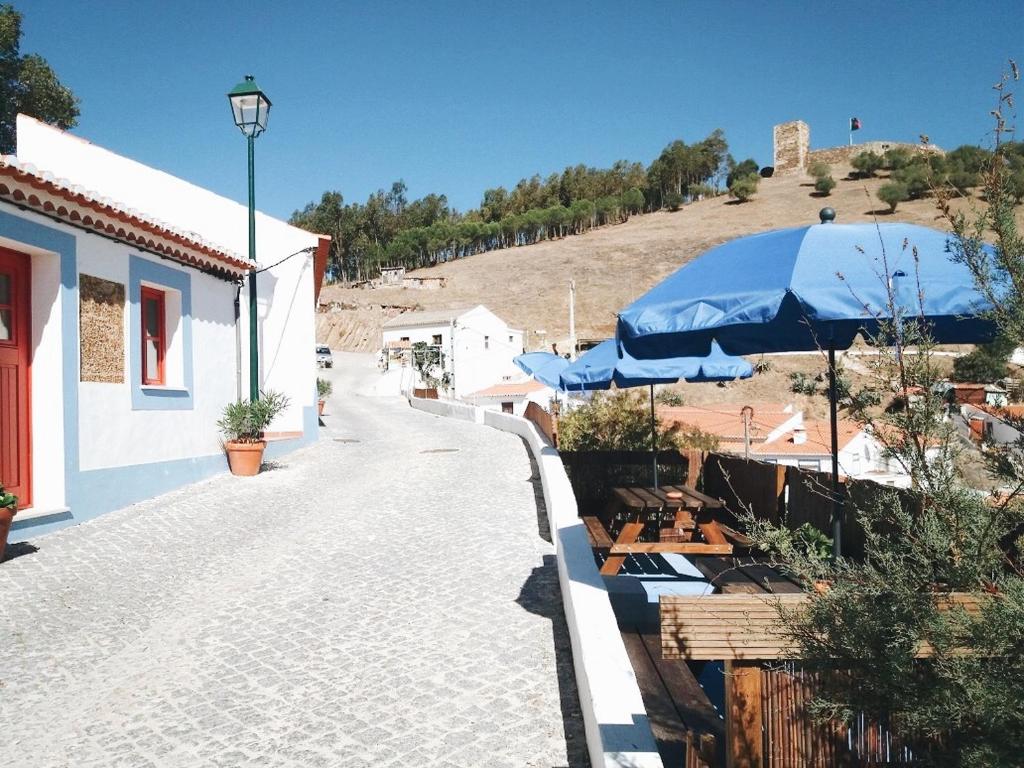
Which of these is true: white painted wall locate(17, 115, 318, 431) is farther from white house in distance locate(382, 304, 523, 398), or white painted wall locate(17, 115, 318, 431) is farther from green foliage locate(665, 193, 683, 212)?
green foliage locate(665, 193, 683, 212)

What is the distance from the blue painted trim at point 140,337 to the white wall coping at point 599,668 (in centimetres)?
582

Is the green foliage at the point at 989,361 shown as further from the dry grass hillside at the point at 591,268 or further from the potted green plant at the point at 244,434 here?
the dry grass hillside at the point at 591,268

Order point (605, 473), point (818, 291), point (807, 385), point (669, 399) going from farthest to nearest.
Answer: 1. point (669, 399)
2. point (605, 473)
3. point (807, 385)
4. point (818, 291)

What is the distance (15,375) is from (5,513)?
69.7 inches

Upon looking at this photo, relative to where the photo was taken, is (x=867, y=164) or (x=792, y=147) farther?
(x=792, y=147)

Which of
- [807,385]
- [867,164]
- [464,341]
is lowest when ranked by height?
[807,385]

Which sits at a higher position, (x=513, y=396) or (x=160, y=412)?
(x=160, y=412)

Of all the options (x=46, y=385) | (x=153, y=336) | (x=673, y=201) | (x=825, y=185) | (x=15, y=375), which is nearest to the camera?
(x=15, y=375)

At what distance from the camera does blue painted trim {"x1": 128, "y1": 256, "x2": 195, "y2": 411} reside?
901 cm

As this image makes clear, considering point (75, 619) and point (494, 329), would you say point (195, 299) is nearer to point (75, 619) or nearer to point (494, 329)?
point (75, 619)

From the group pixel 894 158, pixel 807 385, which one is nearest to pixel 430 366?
pixel 807 385

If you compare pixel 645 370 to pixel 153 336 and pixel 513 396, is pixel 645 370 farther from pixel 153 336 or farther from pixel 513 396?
pixel 513 396

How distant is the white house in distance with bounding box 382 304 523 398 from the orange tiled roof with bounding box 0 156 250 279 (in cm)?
3381

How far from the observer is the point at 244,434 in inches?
438
